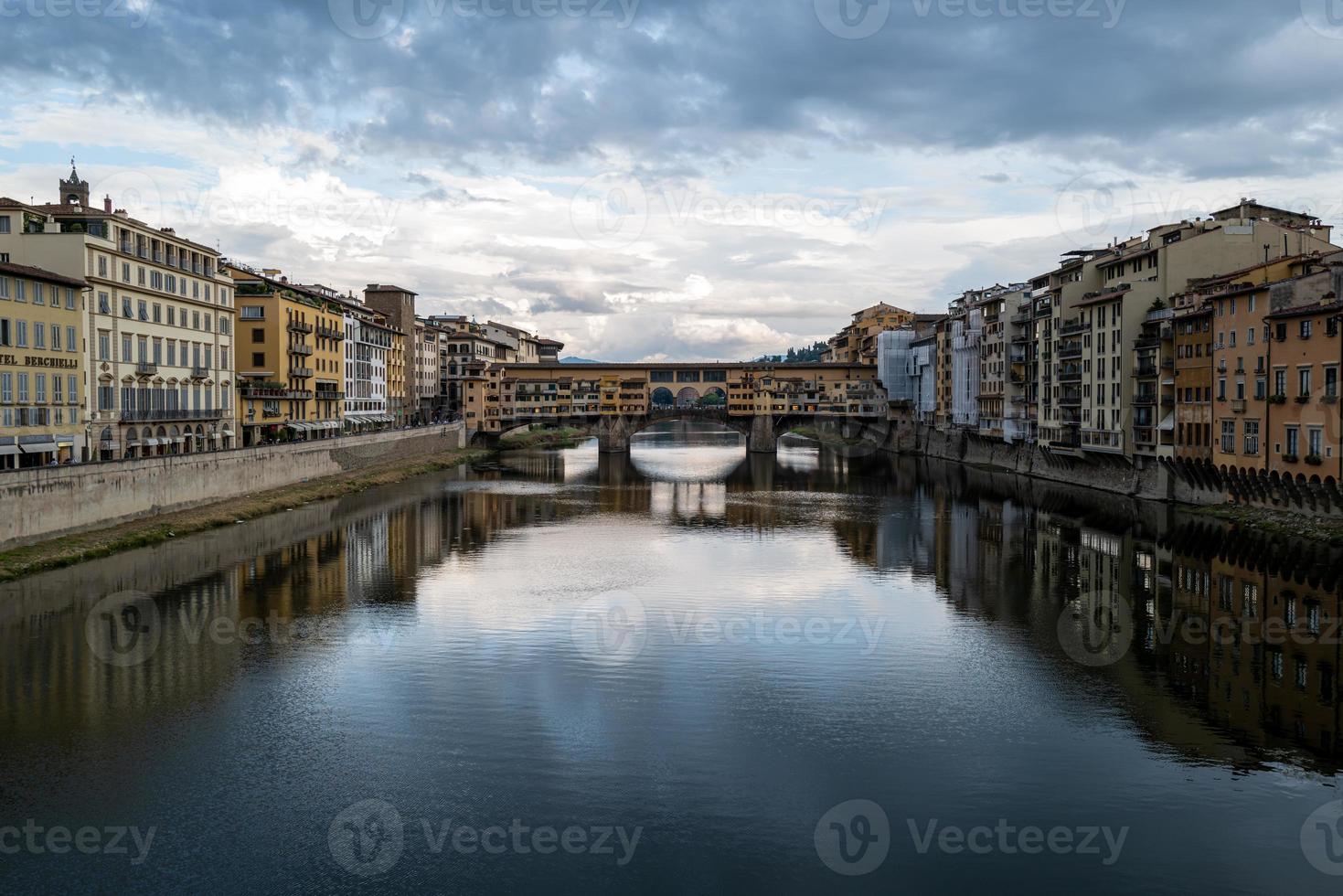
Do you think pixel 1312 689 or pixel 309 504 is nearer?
pixel 1312 689

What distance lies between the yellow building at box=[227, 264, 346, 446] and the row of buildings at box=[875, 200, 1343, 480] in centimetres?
4905

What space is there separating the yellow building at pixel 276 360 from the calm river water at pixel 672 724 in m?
30.5

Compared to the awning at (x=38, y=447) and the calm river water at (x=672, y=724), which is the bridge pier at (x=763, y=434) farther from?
the awning at (x=38, y=447)

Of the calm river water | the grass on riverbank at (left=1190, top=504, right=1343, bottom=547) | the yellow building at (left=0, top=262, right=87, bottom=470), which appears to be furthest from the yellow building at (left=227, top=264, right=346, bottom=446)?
the grass on riverbank at (left=1190, top=504, right=1343, bottom=547)

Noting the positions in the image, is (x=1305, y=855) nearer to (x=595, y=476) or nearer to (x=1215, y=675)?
(x=1215, y=675)

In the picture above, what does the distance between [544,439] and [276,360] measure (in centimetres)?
5370

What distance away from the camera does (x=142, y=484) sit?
Answer: 42.0 metres

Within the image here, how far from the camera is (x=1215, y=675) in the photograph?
77.8 ft

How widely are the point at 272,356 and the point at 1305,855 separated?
64755 millimetres

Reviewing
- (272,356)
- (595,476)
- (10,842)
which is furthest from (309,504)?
(10,842)

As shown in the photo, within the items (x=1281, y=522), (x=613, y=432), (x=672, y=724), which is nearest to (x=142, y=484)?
(x=672, y=724)

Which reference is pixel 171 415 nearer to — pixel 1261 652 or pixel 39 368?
pixel 39 368

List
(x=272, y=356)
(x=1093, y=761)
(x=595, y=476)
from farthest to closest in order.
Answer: (x=595, y=476)
(x=272, y=356)
(x=1093, y=761)

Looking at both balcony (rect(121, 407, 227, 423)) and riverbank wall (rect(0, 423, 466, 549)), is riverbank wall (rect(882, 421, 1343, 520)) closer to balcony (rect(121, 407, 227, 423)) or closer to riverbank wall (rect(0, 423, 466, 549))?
riverbank wall (rect(0, 423, 466, 549))
